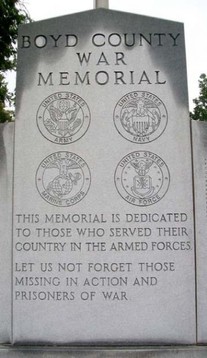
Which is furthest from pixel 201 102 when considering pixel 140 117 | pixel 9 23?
pixel 140 117

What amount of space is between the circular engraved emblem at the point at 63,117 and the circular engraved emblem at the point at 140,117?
0.35 m

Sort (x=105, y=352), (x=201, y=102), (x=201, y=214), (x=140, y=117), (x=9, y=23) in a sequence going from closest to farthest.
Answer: (x=105, y=352)
(x=201, y=214)
(x=140, y=117)
(x=9, y=23)
(x=201, y=102)

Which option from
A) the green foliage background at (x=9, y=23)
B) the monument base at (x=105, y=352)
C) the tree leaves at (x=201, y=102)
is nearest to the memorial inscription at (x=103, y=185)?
the monument base at (x=105, y=352)

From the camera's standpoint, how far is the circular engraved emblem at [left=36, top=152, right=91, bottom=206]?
5363mm

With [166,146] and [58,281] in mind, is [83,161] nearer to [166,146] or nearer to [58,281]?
[166,146]

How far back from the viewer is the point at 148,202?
5.35 meters

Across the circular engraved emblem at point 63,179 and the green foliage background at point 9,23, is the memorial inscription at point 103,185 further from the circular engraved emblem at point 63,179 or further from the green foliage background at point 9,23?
the green foliage background at point 9,23

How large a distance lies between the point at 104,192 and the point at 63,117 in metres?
0.87

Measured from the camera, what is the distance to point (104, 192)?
17.6 ft

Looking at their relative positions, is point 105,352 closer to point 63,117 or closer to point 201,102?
point 63,117

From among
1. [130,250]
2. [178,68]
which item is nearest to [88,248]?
[130,250]

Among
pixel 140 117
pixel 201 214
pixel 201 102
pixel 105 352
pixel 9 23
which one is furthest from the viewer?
A: pixel 201 102

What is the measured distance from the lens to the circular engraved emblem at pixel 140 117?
5445mm

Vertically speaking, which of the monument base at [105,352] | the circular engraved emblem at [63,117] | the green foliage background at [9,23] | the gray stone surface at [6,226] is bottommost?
the monument base at [105,352]
